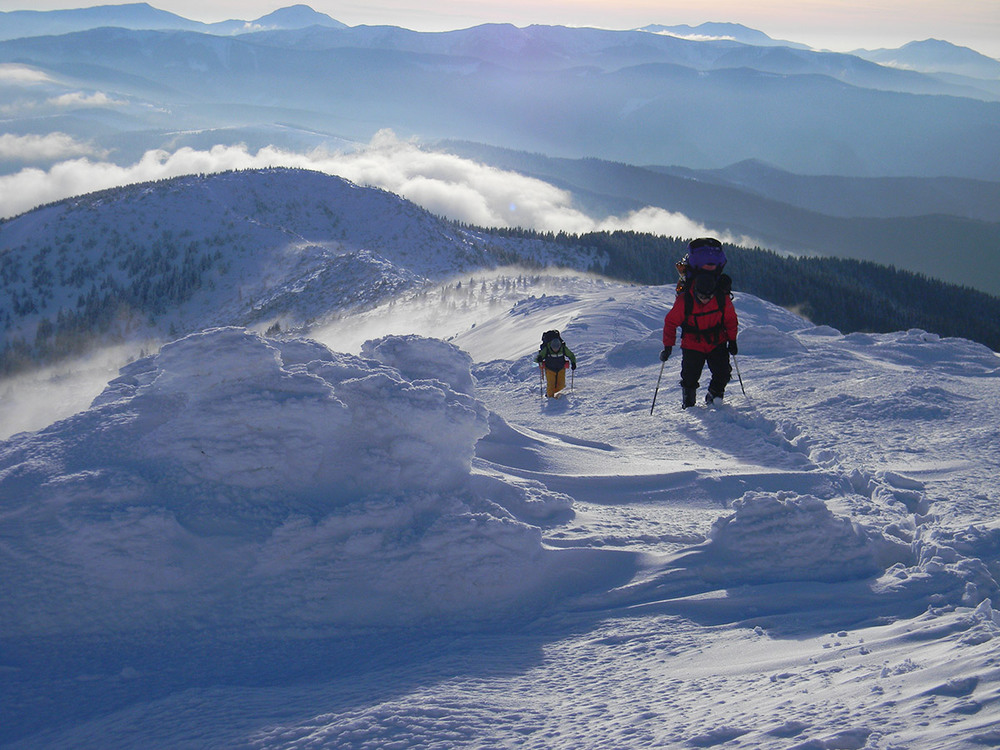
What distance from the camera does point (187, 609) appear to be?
4.45m

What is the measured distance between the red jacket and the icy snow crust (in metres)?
2.70

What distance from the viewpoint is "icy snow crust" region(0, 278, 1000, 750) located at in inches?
140

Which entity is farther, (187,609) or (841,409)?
(841,409)

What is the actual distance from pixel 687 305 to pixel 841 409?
2.27 metres

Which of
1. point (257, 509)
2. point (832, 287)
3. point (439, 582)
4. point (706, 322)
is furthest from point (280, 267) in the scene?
point (439, 582)

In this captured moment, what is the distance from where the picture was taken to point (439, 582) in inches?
186

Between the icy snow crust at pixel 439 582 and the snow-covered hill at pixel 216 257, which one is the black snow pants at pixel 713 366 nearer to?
the icy snow crust at pixel 439 582

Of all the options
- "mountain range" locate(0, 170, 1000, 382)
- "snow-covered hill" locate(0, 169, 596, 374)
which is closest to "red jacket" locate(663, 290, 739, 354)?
"mountain range" locate(0, 170, 1000, 382)

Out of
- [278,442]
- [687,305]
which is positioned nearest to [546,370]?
[687,305]

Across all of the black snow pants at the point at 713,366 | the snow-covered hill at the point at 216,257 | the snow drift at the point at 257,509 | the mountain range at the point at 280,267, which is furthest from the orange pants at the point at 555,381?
the snow-covered hill at the point at 216,257

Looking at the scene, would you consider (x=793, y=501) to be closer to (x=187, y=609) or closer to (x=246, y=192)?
(x=187, y=609)

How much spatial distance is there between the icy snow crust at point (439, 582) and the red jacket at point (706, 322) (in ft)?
8.87

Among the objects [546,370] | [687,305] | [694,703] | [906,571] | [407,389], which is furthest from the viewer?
[546,370]

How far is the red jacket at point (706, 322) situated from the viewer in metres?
9.51
